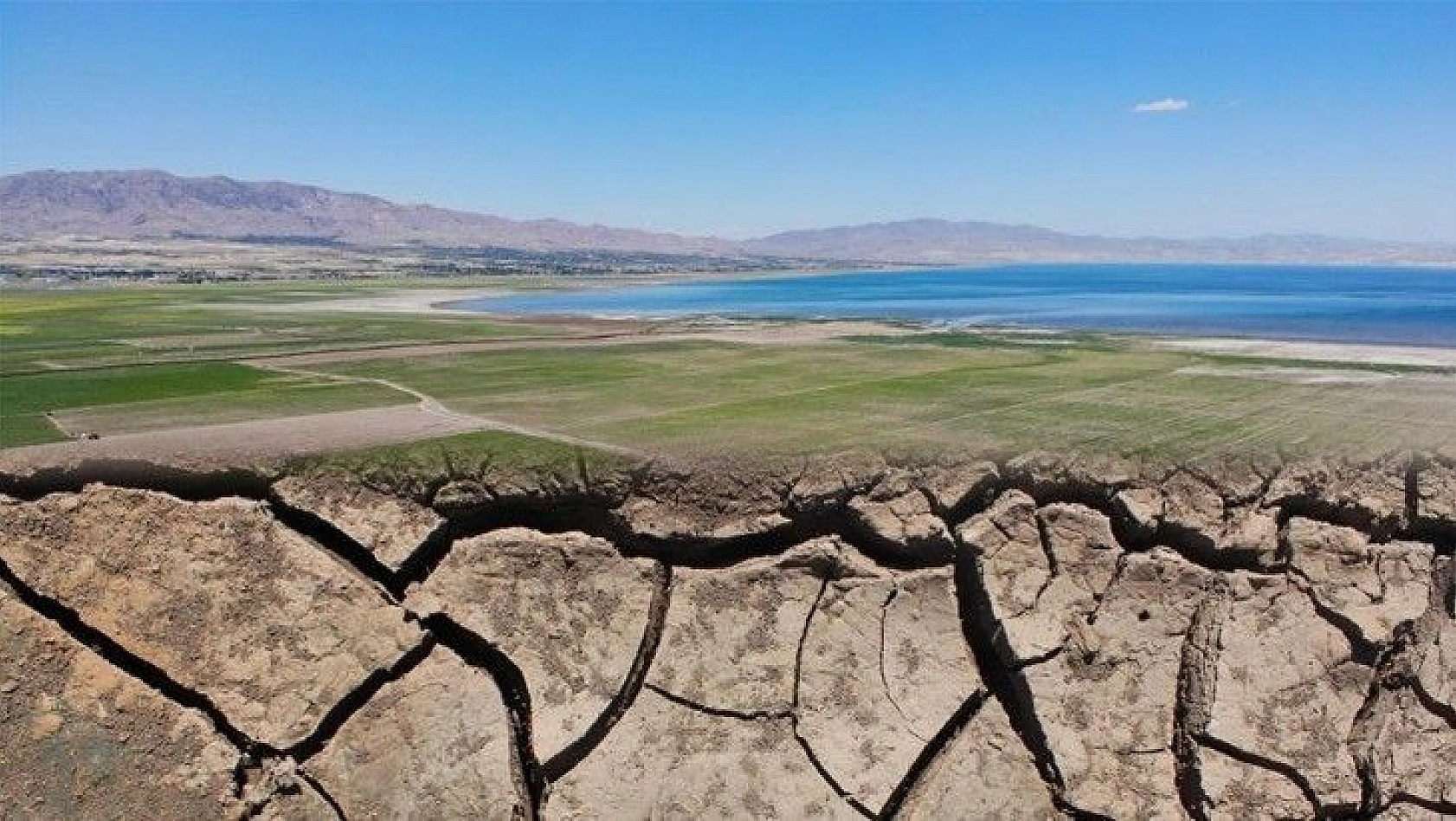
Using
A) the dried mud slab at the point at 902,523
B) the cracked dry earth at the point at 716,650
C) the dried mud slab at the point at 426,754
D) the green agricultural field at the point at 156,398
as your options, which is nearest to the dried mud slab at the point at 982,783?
the cracked dry earth at the point at 716,650

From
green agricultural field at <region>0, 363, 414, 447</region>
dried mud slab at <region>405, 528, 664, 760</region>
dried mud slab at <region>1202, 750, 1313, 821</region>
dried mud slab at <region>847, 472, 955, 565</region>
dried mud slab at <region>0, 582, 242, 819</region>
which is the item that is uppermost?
green agricultural field at <region>0, 363, 414, 447</region>

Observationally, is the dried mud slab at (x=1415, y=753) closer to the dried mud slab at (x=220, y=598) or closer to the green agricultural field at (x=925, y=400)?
the green agricultural field at (x=925, y=400)

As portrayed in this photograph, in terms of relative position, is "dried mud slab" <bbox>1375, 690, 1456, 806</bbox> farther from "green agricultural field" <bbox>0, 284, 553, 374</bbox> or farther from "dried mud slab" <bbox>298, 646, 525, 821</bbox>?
"green agricultural field" <bbox>0, 284, 553, 374</bbox>

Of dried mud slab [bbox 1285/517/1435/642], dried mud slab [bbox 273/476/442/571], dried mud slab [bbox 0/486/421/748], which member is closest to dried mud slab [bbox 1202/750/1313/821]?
dried mud slab [bbox 1285/517/1435/642]

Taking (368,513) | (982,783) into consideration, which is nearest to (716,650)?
(982,783)

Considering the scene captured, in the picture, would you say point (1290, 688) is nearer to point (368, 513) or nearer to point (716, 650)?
point (716, 650)

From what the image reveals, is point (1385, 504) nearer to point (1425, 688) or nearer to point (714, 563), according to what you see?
point (1425, 688)
